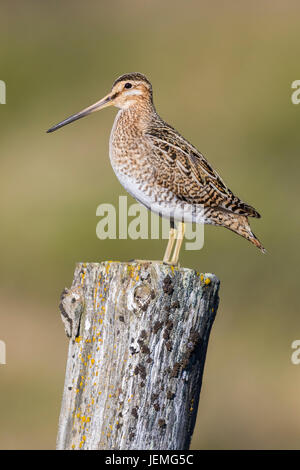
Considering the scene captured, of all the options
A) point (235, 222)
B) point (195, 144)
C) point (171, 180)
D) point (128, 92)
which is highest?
point (195, 144)

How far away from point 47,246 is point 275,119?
23.5 feet

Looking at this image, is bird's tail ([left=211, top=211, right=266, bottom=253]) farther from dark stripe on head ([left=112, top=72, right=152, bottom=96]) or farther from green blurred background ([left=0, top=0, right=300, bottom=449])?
green blurred background ([left=0, top=0, right=300, bottom=449])

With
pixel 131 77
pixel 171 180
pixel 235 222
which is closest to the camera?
pixel 171 180

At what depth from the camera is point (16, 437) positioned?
10148 millimetres

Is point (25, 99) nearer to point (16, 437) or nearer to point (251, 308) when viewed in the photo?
point (251, 308)

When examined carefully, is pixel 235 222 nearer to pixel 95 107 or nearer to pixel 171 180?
pixel 171 180

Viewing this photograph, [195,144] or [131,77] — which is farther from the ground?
[195,144]

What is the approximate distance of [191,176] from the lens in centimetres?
682

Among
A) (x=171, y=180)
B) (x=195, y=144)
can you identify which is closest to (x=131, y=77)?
(x=171, y=180)

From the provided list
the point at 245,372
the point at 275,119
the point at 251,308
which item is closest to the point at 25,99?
the point at 275,119

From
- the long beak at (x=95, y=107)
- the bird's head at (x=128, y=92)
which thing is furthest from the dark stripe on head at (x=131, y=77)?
the long beak at (x=95, y=107)

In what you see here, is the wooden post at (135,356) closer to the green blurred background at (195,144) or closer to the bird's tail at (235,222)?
the bird's tail at (235,222)

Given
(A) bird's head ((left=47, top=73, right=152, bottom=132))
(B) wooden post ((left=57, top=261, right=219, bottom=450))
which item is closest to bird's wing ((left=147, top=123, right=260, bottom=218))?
(A) bird's head ((left=47, top=73, right=152, bottom=132))

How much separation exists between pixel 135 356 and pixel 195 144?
13.2 m
